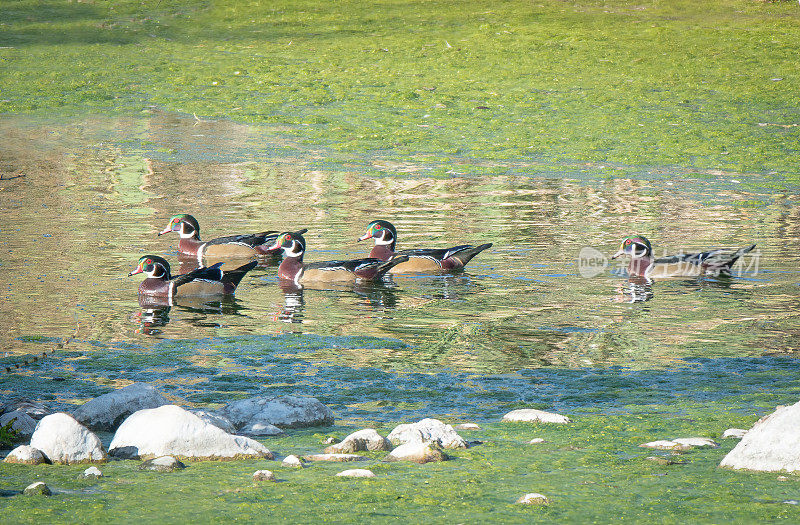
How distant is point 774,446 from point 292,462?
2.44 m

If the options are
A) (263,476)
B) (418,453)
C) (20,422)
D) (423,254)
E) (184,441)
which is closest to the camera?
(263,476)

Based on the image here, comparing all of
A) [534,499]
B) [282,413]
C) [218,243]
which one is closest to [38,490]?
[282,413]

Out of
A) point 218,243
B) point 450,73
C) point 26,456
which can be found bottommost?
point 26,456

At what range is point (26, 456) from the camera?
578 cm

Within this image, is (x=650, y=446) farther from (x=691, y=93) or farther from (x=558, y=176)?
(x=691, y=93)

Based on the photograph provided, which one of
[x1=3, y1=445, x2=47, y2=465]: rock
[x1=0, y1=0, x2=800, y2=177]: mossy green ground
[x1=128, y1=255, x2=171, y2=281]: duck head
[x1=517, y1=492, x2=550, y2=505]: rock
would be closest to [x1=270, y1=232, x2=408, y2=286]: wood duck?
[x1=128, y1=255, x2=171, y2=281]: duck head

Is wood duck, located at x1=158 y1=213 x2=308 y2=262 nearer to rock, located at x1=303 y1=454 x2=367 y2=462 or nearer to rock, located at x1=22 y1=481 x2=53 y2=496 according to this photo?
rock, located at x1=303 y1=454 x2=367 y2=462

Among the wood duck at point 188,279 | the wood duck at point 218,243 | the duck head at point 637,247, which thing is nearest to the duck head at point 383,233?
the wood duck at point 218,243

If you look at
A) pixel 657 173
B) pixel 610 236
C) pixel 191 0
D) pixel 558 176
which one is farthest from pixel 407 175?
pixel 191 0

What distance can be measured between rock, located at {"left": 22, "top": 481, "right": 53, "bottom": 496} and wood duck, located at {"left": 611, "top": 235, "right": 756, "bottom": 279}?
27.4ft

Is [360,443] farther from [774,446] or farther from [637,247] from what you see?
[637,247]

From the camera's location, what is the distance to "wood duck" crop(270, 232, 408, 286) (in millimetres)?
12547

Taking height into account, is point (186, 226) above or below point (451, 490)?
above

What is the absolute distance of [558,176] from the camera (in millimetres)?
18484
